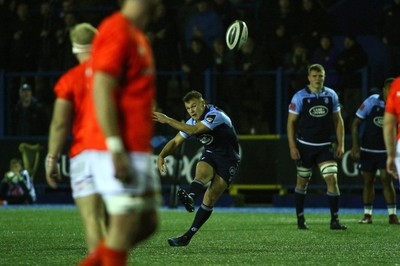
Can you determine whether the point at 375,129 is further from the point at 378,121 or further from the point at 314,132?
the point at 314,132

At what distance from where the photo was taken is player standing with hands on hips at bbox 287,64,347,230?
50.5 ft

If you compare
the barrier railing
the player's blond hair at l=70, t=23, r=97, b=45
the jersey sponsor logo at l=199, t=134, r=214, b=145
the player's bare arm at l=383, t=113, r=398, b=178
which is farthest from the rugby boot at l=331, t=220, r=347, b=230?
the player's blond hair at l=70, t=23, r=97, b=45

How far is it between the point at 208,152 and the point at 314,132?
329 cm

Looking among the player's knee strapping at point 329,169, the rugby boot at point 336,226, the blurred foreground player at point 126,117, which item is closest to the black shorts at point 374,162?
the player's knee strapping at point 329,169

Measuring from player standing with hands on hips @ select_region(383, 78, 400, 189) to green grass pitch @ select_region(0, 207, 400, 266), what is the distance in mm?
1746

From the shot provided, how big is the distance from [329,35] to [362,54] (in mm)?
777

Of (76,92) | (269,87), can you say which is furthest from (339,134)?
(76,92)

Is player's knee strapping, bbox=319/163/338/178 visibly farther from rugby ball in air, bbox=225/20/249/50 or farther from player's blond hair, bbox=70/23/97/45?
player's blond hair, bbox=70/23/97/45

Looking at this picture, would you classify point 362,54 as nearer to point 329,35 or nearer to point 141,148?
point 329,35

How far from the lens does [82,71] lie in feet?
24.4

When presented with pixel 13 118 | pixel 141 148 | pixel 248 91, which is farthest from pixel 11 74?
pixel 141 148

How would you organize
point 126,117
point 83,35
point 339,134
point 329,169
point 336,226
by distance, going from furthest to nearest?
point 329,169, point 339,134, point 336,226, point 83,35, point 126,117

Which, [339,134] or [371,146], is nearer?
[339,134]

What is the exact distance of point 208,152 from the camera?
12.9m
